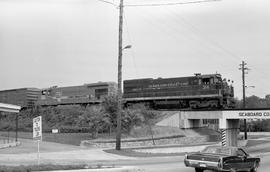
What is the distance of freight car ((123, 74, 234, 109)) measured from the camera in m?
47.9

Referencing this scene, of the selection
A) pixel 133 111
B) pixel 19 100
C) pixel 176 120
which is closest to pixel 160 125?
pixel 176 120

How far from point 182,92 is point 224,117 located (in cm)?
573

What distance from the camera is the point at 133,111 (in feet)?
148

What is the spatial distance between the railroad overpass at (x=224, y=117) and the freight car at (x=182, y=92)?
1368 mm

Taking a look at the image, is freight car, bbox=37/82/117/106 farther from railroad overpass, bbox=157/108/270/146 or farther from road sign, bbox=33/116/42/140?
road sign, bbox=33/116/42/140

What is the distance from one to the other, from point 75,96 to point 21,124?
27.4ft

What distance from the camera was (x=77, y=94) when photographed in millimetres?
56938

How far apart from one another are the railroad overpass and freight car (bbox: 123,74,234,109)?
1368 millimetres

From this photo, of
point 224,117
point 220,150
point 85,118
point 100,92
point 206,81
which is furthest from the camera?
point 100,92

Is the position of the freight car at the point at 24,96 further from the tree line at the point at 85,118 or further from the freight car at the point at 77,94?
the tree line at the point at 85,118

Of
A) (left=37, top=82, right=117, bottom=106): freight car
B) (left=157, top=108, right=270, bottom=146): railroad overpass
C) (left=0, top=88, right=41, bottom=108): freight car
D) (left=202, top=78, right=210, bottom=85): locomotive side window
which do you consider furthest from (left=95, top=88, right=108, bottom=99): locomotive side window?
(left=202, top=78, right=210, bottom=85): locomotive side window

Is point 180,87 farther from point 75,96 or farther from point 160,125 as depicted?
point 75,96

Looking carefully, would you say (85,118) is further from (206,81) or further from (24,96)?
(24,96)

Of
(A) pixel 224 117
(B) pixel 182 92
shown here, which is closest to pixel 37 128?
(B) pixel 182 92
